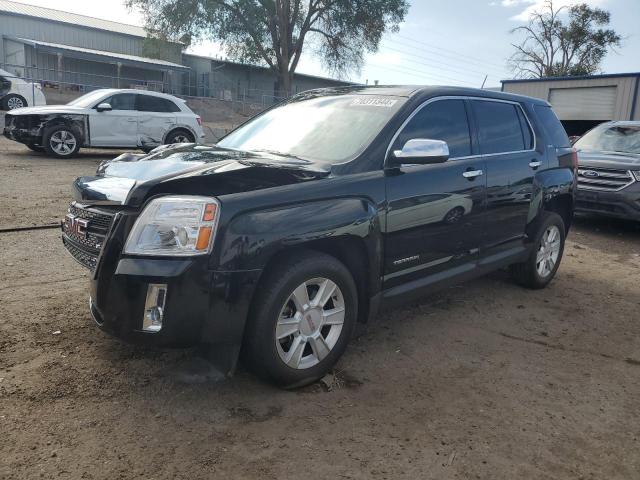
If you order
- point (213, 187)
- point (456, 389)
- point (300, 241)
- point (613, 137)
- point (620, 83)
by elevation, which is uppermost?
point (620, 83)

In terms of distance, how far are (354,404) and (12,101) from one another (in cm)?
1988

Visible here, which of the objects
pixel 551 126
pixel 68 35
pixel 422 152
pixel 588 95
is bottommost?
pixel 422 152

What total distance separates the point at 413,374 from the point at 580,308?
2390 millimetres

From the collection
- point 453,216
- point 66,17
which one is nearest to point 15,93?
point 453,216

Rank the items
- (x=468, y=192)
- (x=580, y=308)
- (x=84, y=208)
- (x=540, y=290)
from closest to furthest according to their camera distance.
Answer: (x=84, y=208) → (x=468, y=192) → (x=580, y=308) → (x=540, y=290)

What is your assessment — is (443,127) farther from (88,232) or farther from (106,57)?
(106,57)

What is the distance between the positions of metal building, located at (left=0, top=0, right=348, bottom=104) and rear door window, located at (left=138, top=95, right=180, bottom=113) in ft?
56.9

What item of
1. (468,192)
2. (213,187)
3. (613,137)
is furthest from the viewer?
(613,137)

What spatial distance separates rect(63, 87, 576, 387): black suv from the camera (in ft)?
8.97

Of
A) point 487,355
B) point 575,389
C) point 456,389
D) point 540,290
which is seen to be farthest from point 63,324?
point 540,290

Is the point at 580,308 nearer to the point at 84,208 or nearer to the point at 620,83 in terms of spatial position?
the point at 84,208

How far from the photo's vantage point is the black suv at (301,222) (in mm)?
2734

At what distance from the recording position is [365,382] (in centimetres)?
335

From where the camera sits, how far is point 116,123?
12.8 m
